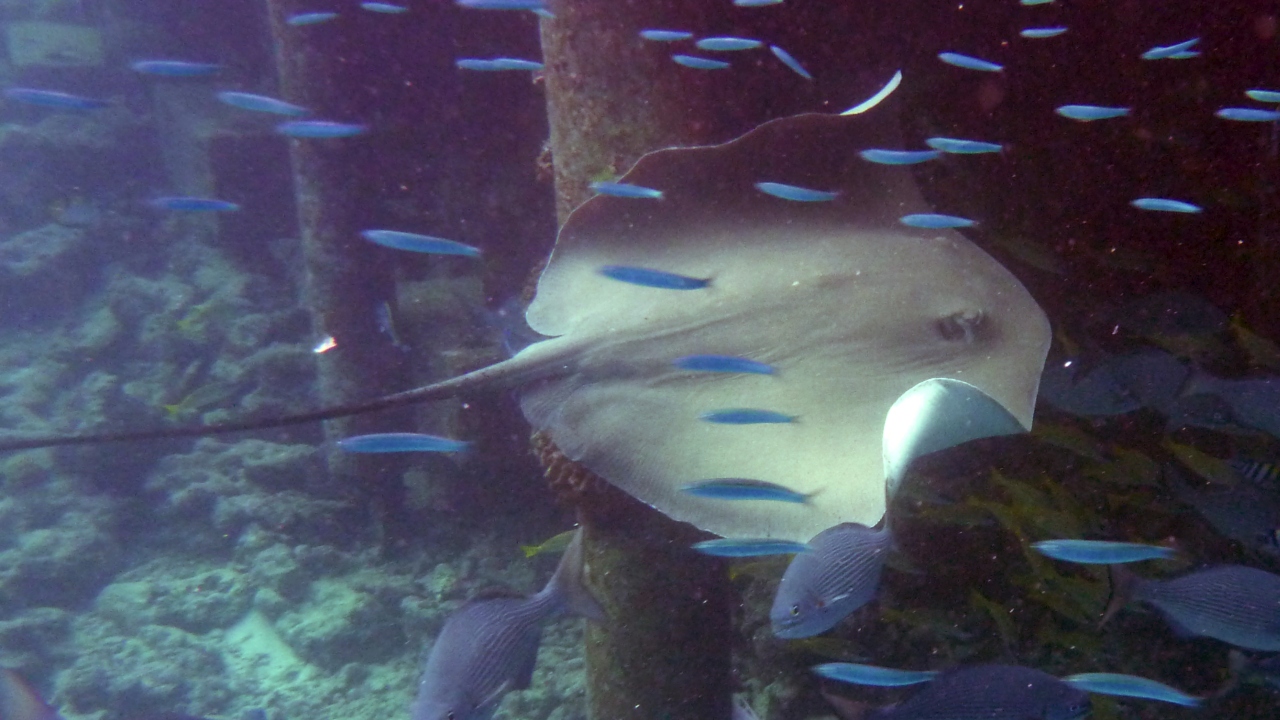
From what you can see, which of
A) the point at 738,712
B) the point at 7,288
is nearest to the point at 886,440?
the point at 738,712

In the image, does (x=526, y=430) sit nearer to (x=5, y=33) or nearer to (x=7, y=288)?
(x=7, y=288)

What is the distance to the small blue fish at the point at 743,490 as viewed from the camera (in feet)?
8.13

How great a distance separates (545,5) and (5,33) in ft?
77.6

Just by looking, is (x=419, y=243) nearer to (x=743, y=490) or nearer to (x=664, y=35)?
(x=664, y=35)

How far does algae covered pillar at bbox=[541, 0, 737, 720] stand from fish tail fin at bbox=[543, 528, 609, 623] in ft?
1.52

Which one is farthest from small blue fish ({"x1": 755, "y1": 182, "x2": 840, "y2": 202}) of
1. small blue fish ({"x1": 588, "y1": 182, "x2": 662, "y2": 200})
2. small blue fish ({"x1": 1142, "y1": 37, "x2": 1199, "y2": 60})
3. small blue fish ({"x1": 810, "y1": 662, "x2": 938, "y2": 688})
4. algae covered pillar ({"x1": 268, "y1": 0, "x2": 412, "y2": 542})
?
algae covered pillar ({"x1": 268, "y1": 0, "x2": 412, "y2": 542})

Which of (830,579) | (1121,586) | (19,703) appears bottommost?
(19,703)

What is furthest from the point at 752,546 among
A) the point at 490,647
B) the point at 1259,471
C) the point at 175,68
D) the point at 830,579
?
the point at 175,68

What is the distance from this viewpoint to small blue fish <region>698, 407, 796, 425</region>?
2555mm

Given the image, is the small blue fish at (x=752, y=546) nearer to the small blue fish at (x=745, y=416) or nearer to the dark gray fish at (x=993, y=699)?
the small blue fish at (x=745, y=416)

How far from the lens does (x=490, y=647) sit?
9.64 ft

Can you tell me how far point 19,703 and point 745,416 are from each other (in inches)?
148

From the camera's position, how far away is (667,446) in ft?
9.32

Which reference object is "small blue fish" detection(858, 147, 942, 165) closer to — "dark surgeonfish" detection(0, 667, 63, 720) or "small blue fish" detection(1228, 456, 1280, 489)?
"small blue fish" detection(1228, 456, 1280, 489)
